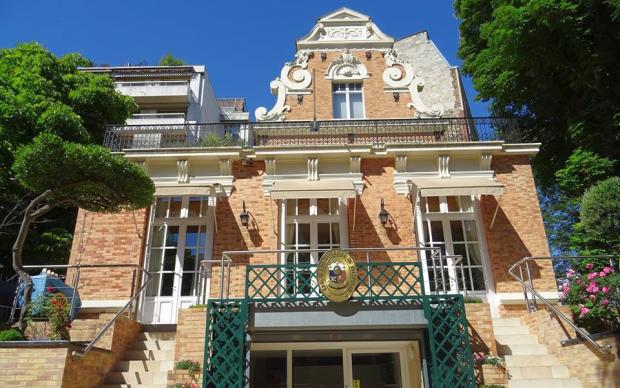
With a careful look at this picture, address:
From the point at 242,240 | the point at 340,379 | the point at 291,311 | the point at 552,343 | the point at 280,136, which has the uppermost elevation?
the point at 280,136

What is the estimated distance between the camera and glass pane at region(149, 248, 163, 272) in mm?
10890

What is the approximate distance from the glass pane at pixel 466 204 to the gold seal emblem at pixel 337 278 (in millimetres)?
4731

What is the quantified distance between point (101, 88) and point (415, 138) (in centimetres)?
1045

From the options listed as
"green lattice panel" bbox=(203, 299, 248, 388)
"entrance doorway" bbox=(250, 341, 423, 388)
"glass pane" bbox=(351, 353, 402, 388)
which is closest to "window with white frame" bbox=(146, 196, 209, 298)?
"entrance doorway" bbox=(250, 341, 423, 388)

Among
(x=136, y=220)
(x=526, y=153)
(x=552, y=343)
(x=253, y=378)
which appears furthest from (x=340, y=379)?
(x=526, y=153)

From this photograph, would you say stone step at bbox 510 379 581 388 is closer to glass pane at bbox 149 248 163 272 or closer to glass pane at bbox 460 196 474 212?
glass pane at bbox 460 196 474 212

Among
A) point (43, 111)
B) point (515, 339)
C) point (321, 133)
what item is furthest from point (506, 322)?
point (43, 111)

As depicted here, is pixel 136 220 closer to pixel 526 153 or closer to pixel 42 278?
pixel 42 278

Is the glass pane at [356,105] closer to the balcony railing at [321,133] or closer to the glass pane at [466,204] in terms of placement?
the balcony railing at [321,133]

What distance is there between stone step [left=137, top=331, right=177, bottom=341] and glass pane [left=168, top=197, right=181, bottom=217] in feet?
10.5

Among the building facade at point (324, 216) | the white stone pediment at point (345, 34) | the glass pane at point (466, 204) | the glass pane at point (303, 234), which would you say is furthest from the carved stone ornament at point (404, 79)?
the glass pane at point (303, 234)

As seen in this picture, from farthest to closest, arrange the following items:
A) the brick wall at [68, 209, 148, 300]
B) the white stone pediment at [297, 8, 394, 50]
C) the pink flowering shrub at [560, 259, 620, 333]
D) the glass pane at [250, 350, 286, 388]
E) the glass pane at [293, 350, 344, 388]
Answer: the white stone pediment at [297, 8, 394, 50] < the brick wall at [68, 209, 148, 300] < the glass pane at [293, 350, 344, 388] < the glass pane at [250, 350, 286, 388] < the pink flowering shrub at [560, 259, 620, 333]

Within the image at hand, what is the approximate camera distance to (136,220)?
11.0 m

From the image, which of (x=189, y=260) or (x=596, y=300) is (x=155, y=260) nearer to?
(x=189, y=260)
